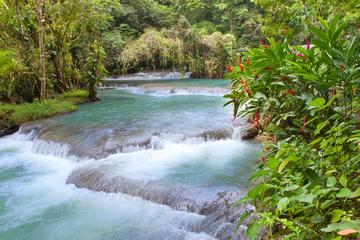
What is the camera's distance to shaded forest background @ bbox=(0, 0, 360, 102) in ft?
17.4

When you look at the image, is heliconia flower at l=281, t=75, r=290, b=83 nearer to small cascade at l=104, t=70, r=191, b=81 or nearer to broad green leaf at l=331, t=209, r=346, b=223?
broad green leaf at l=331, t=209, r=346, b=223

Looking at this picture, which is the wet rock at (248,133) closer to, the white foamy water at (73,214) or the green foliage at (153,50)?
the white foamy water at (73,214)

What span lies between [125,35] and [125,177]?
1850 cm

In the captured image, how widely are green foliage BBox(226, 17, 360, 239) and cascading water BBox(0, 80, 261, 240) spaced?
167 centimetres

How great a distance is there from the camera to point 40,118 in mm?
10203

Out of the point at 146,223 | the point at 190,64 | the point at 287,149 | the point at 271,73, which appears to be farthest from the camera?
the point at 190,64

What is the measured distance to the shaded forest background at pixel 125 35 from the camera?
5.31m

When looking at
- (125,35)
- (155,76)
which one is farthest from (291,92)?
(125,35)

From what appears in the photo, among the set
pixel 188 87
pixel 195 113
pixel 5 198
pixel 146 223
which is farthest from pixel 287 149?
pixel 188 87

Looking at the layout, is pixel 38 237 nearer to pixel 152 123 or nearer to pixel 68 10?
pixel 152 123

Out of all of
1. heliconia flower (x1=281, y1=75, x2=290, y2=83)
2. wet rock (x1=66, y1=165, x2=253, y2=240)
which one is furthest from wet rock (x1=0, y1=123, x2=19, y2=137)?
heliconia flower (x1=281, y1=75, x2=290, y2=83)

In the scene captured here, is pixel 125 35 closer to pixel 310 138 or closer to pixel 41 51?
pixel 41 51

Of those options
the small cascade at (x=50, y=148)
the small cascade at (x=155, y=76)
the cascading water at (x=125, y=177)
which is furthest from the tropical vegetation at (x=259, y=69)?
the small cascade at (x=50, y=148)

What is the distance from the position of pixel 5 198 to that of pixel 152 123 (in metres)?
3.99
